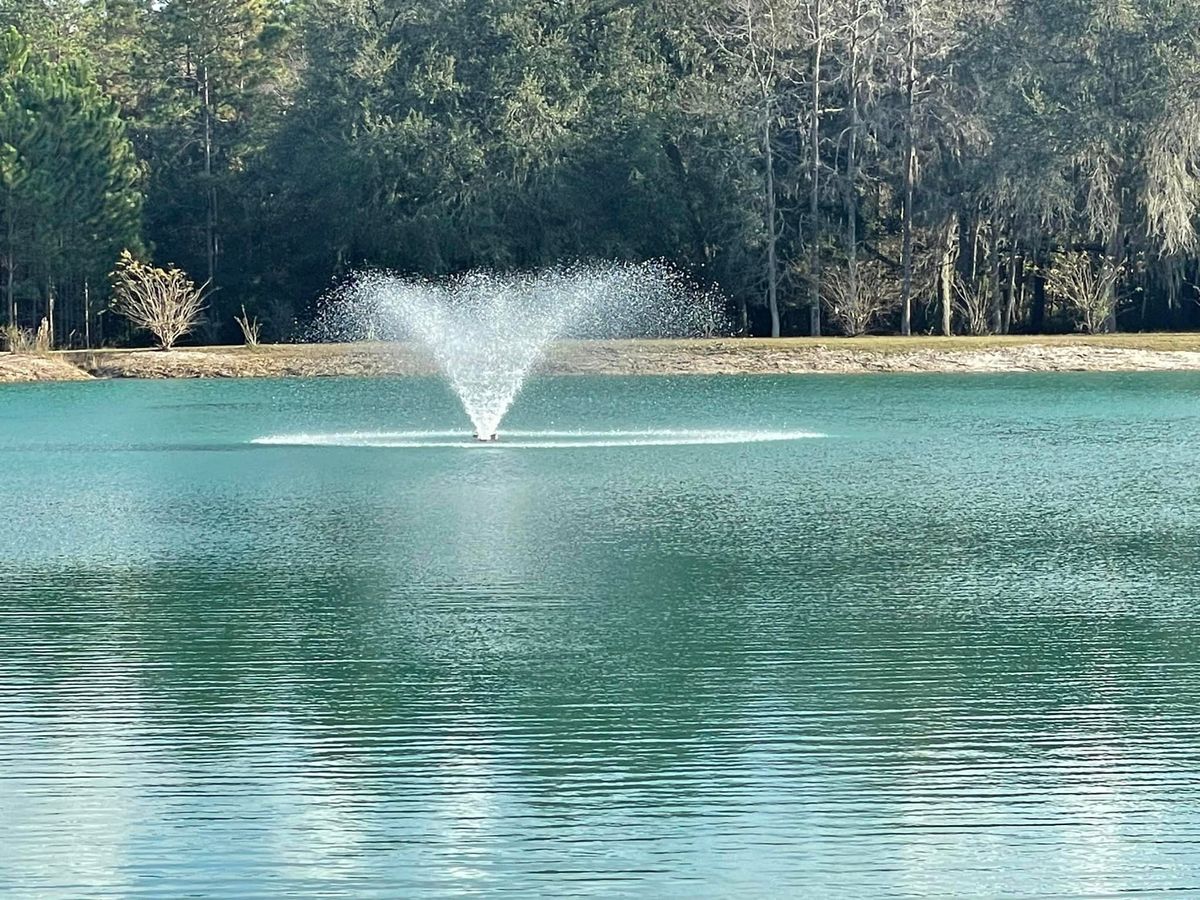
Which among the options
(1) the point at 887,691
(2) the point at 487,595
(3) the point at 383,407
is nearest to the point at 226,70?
(3) the point at 383,407

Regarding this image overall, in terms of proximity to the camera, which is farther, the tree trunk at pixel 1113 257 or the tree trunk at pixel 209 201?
the tree trunk at pixel 209 201

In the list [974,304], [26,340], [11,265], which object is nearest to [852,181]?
[974,304]

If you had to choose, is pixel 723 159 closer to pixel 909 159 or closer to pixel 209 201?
pixel 909 159

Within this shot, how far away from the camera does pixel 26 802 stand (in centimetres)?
982

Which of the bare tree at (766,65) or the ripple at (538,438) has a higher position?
the bare tree at (766,65)

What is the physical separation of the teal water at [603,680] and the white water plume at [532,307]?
26646 millimetres

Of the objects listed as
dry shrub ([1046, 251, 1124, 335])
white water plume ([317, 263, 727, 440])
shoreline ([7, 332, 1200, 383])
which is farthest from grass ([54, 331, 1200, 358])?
white water plume ([317, 263, 727, 440])

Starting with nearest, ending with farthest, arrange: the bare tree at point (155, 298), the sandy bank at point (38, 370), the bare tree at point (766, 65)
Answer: the sandy bank at point (38, 370) → the bare tree at point (155, 298) → the bare tree at point (766, 65)

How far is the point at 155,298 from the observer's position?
52.5 metres

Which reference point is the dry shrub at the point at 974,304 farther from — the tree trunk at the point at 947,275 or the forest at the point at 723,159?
the tree trunk at the point at 947,275

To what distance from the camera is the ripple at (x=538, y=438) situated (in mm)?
29766

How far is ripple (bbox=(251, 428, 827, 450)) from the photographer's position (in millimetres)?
29766

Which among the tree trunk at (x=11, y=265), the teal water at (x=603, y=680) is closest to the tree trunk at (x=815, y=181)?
the tree trunk at (x=11, y=265)

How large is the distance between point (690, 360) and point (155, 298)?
13042mm
